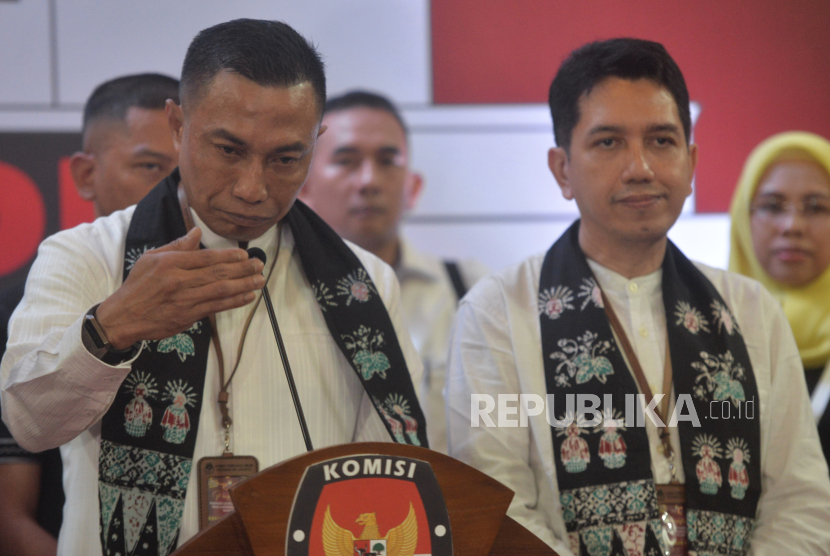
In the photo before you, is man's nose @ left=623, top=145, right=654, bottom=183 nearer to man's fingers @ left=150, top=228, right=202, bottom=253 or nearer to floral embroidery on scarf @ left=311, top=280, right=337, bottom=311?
floral embroidery on scarf @ left=311, top=280, right=337, bottom=311

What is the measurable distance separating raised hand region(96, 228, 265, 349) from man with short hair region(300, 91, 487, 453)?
1.89 m

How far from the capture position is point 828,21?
3.70m

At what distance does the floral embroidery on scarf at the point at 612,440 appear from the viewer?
186 centimetres

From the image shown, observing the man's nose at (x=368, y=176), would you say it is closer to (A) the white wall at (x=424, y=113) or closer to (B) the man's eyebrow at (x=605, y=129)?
(A) the white wall at (x=424, y=113)

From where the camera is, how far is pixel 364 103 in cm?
335

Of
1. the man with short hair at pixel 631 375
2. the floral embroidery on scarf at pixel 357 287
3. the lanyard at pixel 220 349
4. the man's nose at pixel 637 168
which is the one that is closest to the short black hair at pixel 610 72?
the man with short hair at pixel 631 375

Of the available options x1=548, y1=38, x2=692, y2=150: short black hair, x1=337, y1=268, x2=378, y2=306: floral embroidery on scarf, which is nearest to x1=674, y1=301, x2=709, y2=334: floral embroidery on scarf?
x1=548, y1=38, x2=692, y2=150: short black hair

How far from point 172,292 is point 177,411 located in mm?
378

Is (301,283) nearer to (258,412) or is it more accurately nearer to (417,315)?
(258,412)

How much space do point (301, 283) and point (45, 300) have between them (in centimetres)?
56

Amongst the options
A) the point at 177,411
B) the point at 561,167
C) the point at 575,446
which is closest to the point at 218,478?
the point at 177,411

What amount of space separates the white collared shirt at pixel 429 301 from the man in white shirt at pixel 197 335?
1399 millimetres

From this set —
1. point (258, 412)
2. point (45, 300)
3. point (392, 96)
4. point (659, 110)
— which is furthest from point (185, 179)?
point (392, 96)

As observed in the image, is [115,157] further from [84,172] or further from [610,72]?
[610,72]
